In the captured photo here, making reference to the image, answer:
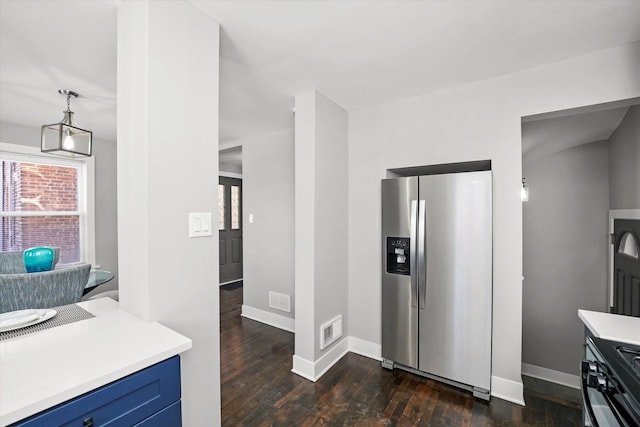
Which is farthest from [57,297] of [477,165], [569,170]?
[569,170]

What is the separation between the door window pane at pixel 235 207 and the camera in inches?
226

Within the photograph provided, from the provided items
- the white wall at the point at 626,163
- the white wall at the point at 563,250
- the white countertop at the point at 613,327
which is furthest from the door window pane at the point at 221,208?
the white wall at the point at 626,163

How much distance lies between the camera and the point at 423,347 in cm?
236

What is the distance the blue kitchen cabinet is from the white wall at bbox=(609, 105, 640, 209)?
3.40m

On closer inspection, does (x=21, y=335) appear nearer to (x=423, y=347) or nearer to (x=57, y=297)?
(x=57, y=297)

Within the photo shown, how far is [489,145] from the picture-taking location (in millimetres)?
2266

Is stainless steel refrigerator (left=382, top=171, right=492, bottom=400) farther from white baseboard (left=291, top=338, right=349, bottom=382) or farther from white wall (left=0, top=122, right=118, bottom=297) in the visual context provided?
white wall (left=0, top=122, right=118, bottom=297)

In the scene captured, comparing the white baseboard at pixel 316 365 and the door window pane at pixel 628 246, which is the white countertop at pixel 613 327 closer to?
the door window pane at pixel 628 246

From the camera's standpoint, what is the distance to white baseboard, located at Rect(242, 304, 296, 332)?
11.4ft

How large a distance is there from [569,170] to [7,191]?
7.05 metres

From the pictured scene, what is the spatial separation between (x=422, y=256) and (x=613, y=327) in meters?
1.14

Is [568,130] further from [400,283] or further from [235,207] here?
[235,207]

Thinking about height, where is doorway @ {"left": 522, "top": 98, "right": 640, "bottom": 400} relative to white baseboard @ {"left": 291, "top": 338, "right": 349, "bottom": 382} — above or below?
above

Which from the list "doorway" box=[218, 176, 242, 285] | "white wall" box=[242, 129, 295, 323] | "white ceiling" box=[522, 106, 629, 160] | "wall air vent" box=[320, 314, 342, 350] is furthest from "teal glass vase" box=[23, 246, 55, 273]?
"white ceiling" box=[522, 106, 629, 160]
